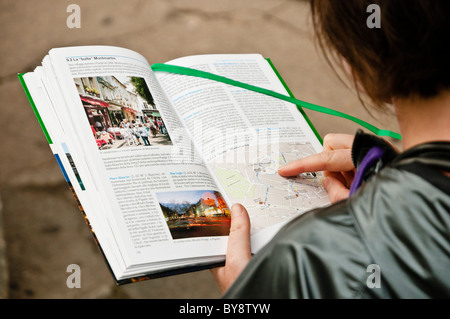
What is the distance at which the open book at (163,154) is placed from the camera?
522 millimetres

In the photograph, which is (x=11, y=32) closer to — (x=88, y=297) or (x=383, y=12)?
(x=88, y=297)

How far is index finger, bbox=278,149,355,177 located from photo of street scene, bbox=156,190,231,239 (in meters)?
0.13

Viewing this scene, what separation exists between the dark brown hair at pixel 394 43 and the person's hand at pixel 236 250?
24cm

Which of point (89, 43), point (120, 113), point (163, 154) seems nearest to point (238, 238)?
point (163, 154)

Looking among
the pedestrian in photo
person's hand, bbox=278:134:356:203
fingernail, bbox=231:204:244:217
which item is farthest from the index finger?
the pedestrian in photo

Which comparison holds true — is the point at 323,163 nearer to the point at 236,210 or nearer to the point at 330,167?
the point at 330,167

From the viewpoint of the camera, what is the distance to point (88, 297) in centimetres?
85

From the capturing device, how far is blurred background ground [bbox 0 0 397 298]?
2.89 ft

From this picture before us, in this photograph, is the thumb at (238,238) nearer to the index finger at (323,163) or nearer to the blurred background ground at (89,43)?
the index finger at (323,163)

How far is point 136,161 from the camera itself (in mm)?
581

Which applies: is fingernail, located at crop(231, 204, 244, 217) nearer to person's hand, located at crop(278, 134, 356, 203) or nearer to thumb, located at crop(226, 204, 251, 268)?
thumb, located at crop(226, 204, 251, 268)

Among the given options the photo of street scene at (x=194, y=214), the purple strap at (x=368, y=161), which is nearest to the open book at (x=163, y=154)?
the photo of street scene at (x=194, y=214)

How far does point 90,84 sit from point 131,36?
2.22 feet
